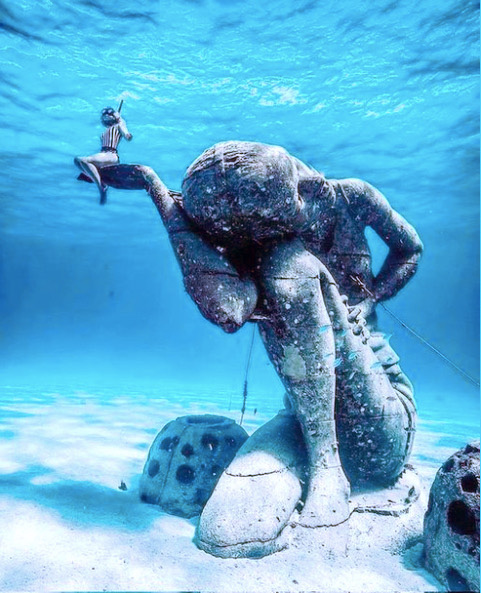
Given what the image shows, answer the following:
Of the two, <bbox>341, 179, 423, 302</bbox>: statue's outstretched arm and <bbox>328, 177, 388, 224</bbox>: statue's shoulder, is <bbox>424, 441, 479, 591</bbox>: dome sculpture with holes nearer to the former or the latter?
<bbox>341, 179, 423, 302</bbox>: statue's outstretched arm

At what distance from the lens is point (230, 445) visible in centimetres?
446

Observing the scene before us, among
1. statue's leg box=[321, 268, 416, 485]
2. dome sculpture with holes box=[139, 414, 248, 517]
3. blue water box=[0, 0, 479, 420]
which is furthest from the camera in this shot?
blue water box=[0, 0, 479, 420]

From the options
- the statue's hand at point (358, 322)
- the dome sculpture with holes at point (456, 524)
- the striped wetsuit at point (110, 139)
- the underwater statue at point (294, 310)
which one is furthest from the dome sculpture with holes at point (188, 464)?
the striped wetsuit at point (110, 139)

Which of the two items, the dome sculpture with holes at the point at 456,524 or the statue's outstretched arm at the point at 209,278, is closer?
the dome sculpture with holes at the point at 456,524

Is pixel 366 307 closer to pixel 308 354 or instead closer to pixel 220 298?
pixel 308 354

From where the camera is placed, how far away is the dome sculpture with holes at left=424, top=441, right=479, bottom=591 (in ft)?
8.66

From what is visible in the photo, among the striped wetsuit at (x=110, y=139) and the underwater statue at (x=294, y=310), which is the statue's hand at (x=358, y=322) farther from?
the striped wetsuit at (x=110, y=139)

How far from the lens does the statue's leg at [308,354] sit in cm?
334

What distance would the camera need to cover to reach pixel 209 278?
304 cm

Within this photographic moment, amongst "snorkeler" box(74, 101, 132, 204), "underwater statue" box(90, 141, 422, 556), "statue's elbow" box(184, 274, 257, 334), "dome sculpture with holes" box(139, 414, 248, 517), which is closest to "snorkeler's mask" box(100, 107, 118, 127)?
"snorkeler" box(74, 101, 132, 204)

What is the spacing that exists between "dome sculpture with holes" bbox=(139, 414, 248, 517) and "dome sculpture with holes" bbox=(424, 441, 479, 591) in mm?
2113

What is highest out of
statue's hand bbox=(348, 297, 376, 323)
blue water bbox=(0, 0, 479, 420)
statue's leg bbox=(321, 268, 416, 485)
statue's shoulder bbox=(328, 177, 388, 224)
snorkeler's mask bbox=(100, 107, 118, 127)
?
blue water bbox=(0, 0, 479, 420)

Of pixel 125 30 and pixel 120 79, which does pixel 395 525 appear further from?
pixel 120 79

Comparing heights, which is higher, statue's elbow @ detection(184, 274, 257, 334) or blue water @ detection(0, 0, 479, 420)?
blue water @ detection(0, 0, 479, 420)
